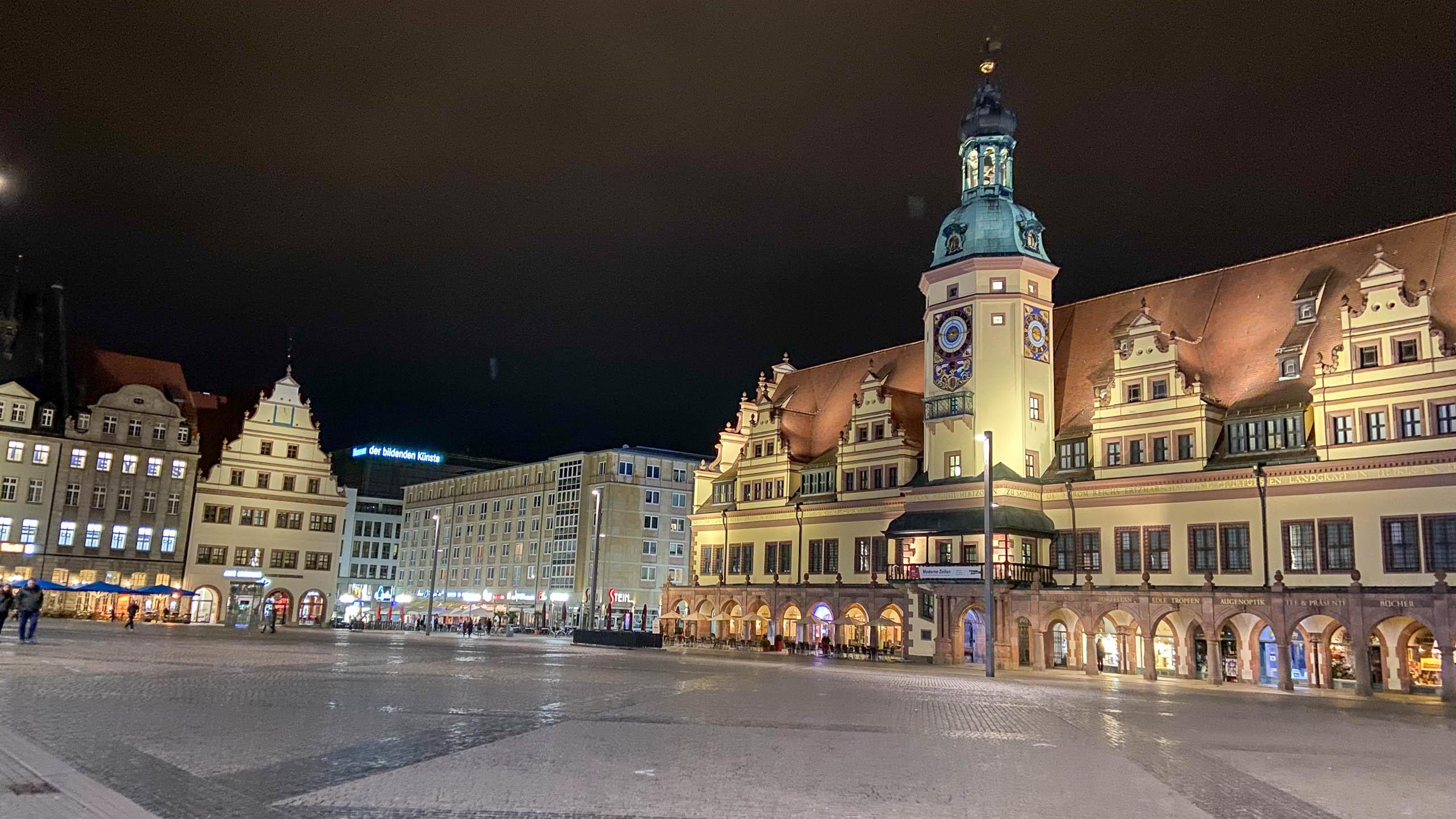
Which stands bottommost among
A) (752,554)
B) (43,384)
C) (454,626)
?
(454,626)

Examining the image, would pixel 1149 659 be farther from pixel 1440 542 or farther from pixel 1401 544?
pixel 1440 542

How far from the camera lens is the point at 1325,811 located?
12.3 meters

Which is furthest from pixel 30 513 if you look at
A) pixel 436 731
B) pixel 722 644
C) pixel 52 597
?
pixel 436 731

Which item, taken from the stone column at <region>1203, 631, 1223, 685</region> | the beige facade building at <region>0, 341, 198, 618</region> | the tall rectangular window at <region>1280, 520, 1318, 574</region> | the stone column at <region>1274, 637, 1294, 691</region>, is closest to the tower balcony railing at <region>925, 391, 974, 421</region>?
the tall rectangular window at <region>1280, 520, 1318, 574</region>

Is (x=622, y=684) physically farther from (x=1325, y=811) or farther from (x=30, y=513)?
(x=30, y=513)

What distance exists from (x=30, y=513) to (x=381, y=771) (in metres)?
70.5

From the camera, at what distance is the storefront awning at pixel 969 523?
170 ft

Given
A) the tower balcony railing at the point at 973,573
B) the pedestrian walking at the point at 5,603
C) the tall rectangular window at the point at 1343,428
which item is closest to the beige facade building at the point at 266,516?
the pedestrian walking at the point at 5,603

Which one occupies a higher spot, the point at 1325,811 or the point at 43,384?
the point at 43,384

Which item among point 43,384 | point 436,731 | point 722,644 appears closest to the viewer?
point 436,731

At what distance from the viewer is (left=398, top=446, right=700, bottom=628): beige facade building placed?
99000 millimetres

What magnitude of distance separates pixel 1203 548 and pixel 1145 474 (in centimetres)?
432

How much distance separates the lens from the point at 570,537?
101 metres

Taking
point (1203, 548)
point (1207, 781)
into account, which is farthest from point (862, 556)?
point (1207, 781)
